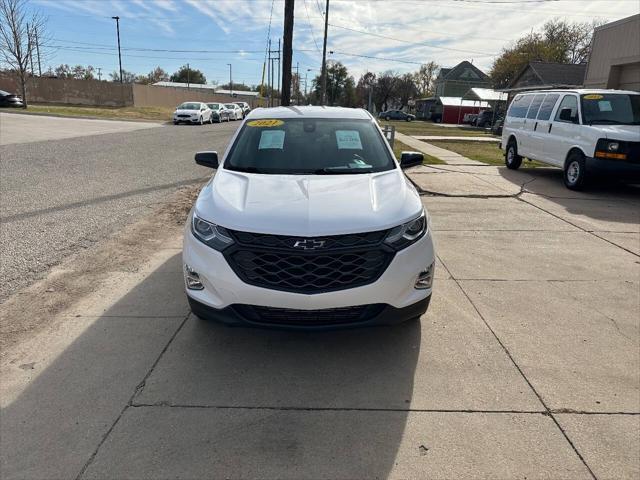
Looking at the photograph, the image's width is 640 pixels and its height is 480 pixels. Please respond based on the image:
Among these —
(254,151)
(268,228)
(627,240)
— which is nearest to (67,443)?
(268,228)

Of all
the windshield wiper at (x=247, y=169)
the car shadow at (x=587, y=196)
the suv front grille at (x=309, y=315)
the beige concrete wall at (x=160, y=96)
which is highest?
the beige concrete wall at (x=160, y=96)

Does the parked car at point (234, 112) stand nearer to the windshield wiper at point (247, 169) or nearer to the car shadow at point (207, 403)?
the windshield wiper at point (247, 169)

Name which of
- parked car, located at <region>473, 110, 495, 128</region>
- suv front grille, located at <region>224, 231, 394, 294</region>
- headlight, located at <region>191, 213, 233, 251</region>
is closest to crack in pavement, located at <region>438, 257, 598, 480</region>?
suv front grille, located at <region>224, 231, 394, 294</region>

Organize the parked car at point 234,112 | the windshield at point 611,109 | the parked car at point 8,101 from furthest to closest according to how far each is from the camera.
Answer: the parked car at point 234,112 → the parked car at point 8,101 → the windshield at point 611,109

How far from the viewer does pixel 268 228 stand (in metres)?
3.01

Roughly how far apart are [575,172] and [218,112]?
33325 mm

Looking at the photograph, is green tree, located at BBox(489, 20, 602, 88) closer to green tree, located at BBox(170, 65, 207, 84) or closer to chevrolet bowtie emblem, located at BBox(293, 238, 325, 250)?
chevrolet bowtie emblem, located at BBox(293, 238, 325, 250)

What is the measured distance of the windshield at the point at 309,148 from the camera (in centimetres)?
412

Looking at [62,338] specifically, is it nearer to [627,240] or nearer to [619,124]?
[627,240]

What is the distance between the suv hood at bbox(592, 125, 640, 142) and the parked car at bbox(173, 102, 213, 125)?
2849 cm

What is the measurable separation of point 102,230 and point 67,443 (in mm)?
4326

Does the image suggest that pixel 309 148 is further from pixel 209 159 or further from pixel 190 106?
pixel 190 106

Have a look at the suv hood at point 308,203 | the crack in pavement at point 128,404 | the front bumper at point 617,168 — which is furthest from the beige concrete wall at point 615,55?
the crack in pavement at point 128,404

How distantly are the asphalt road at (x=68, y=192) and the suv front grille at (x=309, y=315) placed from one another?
107 inches
